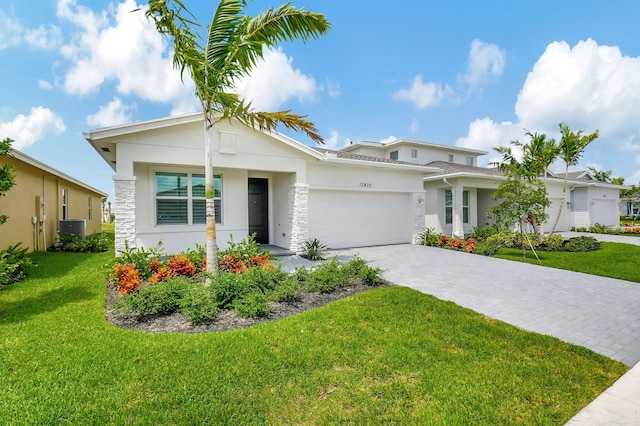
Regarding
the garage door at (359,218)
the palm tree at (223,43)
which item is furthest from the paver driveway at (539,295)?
the palm tree at (223,43)

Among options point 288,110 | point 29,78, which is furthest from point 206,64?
point 29,78

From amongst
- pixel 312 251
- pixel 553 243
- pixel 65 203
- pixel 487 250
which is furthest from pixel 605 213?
pixel 65 203

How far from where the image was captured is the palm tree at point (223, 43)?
20.4 ft

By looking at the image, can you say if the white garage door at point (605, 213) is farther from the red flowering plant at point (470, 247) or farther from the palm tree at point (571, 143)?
the red flowering plant at point (470, 247)

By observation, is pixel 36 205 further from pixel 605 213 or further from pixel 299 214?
pixel 605 213

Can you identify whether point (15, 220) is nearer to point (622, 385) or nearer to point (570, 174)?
point (622, 385)

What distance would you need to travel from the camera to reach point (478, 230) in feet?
51.1

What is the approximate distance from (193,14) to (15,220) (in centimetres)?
1024

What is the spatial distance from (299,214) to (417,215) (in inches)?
246

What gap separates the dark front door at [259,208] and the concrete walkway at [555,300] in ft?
10.9

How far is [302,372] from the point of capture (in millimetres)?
3389

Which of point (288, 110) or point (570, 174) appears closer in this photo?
point (288, 110)

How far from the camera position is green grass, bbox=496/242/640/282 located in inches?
341

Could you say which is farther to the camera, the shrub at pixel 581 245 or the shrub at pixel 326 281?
the shrub at pixel 581 245
